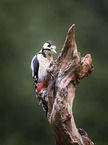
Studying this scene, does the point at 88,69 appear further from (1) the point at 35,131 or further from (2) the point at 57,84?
(1) the point at 35,131

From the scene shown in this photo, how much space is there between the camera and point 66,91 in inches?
51.1

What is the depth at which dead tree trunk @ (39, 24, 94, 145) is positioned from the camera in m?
1.26

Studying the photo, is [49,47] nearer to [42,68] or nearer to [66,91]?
[42,68]

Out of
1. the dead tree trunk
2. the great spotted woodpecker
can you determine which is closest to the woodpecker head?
the great spotted woodpecker

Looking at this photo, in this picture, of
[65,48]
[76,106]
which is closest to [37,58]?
[65,48]

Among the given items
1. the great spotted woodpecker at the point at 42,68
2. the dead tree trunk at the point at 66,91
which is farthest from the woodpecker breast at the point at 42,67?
the dead tree trunk at the point at 66,91

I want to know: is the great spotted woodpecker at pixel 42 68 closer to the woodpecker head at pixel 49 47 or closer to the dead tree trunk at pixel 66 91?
the woodpecker head at pixel 49 47

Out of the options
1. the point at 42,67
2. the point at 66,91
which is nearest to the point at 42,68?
the point at 42,67

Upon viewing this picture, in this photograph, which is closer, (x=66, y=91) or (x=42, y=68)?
(x=66, y=91)

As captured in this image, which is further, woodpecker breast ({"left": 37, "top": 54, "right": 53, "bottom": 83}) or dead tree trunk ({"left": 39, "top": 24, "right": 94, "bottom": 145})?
woodpecker breast ({"left": 37, "top": 54, "right": 53, "bottom": 83})

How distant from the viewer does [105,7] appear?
2.38 meters

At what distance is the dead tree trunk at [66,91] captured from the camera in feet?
4.15

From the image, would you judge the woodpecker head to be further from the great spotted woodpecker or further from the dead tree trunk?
the dead tree trunk

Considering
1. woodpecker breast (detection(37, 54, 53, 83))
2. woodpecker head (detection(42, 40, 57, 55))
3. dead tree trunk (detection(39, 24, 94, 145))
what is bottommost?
dead tree trunk (detection(39, 24, 94, 145))
